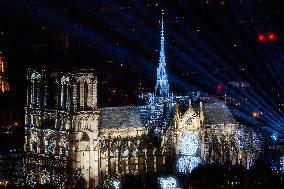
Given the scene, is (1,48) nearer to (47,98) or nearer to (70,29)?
(70,29)

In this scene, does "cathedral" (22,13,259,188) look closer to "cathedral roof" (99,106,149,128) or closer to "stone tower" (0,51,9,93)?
"cathedral roof" (99,106,149,128)

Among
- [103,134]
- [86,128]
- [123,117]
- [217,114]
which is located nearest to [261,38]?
[217,114]

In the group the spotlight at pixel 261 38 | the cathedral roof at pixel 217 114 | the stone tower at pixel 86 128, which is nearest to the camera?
the stone tower at pixel 86 128

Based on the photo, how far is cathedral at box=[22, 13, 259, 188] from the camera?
90.6 meters

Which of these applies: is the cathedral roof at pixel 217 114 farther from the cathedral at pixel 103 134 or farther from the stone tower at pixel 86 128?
the stone tower at pixel 86 128

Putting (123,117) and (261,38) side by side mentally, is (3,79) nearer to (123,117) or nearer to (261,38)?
(123,117)

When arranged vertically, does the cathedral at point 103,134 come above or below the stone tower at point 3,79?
below

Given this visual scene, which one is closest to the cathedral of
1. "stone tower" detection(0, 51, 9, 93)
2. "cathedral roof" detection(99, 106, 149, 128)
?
"cathedral roof" detection(99, 106, 149, 128)

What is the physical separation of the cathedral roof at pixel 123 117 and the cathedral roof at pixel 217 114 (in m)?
9.94

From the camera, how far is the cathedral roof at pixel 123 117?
308 ft

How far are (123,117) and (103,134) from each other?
3.90 metres

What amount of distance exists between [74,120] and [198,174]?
17.3 metres

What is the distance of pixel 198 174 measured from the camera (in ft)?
283

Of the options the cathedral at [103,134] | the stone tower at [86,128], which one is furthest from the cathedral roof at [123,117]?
the stone tower at [86,128]
